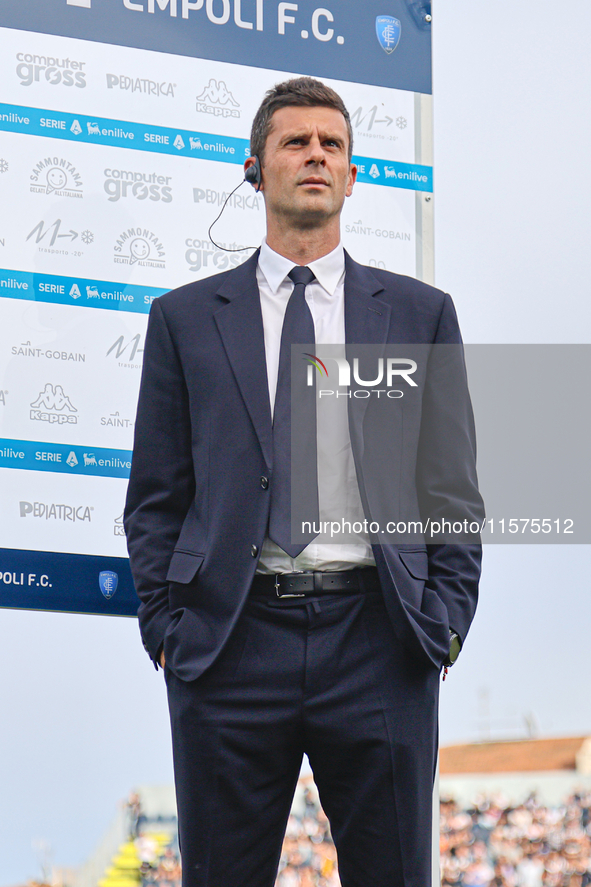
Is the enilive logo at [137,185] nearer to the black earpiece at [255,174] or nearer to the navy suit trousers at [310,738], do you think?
the black earpiece at [255,174]

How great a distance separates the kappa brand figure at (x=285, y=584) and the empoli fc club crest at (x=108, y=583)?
0.67 metres

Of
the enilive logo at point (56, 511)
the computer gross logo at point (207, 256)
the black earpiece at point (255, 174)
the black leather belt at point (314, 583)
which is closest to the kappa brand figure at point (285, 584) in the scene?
the black leather belt at point (314, 583)

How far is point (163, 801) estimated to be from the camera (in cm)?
255

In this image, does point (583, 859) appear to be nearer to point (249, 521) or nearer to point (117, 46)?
point (249, 521)

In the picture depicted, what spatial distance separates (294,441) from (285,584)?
0.82ft

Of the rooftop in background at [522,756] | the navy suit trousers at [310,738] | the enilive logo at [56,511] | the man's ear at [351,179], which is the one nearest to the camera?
the navy suit trousers at [310,738]

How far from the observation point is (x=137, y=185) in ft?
8.57

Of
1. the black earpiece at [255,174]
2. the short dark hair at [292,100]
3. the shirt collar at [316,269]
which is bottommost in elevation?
the shirt collar at [316,269]

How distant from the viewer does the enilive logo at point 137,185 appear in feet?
8.49

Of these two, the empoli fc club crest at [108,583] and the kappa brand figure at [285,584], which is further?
the empoli fc club crest at [108,583]

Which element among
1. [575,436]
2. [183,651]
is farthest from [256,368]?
[575,436]

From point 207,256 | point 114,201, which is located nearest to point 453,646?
point 207,256

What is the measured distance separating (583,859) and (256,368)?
249 centimetres

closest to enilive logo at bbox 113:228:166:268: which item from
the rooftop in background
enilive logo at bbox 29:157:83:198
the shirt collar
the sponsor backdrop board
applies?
the sponsor backdrop board
